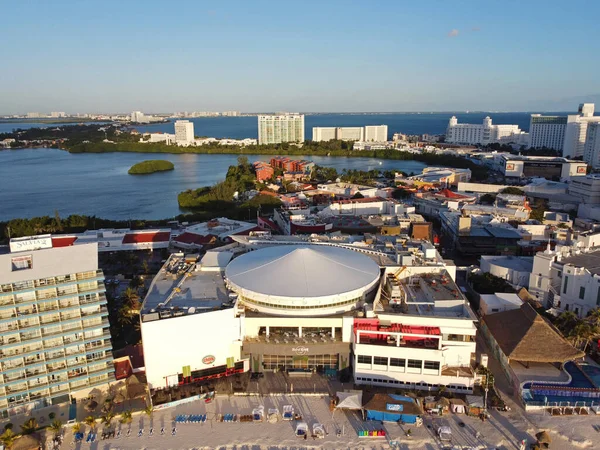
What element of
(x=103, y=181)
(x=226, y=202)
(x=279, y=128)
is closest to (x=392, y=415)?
(x=226, y=202)

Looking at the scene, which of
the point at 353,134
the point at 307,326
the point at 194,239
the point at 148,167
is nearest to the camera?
the point at 307,326

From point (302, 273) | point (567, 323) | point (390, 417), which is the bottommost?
point (390, 417)

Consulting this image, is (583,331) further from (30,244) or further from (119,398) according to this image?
(30,244)

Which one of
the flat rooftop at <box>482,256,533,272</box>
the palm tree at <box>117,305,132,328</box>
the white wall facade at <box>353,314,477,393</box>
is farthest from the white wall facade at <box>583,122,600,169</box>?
the palm tree at <box>117,305,132,328</box>

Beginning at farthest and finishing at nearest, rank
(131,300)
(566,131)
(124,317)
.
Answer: (566,131) → (131,300) → (124,317)

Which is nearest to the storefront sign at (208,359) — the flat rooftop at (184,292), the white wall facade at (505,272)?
the flat rooftop at (184,292)

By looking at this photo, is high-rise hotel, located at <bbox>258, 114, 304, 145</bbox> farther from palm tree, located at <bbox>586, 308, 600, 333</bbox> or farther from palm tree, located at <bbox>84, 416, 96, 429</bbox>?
palm tree, located at <bbox>84, 416, 96, 429</bbox>

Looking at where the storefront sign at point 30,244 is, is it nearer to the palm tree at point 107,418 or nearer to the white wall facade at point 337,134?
the palm tree at point 107,418
